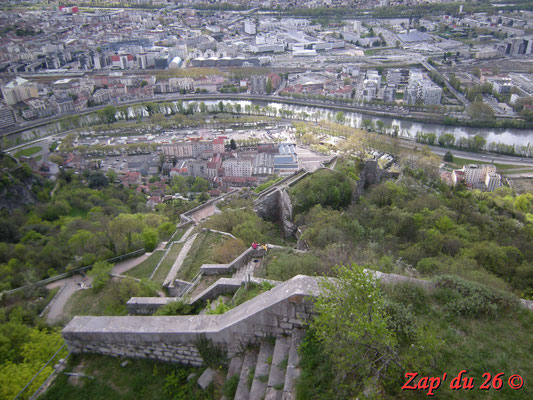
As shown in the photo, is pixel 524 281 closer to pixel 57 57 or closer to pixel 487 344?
pixel 487 344

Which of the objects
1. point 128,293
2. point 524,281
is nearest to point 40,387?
point 128,293

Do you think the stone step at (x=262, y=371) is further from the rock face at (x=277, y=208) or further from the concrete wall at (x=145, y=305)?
the rock face at (x=277, y=208)

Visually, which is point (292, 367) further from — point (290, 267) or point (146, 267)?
point (146, 267)

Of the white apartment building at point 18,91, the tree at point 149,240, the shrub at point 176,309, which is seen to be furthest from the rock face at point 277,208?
the white apartment building at point 18,91

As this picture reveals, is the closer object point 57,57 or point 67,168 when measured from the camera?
point 67,168

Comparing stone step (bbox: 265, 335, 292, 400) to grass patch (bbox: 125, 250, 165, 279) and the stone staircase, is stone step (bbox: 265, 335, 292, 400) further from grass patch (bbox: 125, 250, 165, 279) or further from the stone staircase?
grass patch (bbox: 125, 250, 165, 279)

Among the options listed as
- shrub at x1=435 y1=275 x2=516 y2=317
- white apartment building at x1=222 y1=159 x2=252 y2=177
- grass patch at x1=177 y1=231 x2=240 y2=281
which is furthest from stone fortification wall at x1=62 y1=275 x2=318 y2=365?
white apartment building at x1=222 y1=159 x2=252 y2=177

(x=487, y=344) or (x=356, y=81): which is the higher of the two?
(x=487, y=344)
